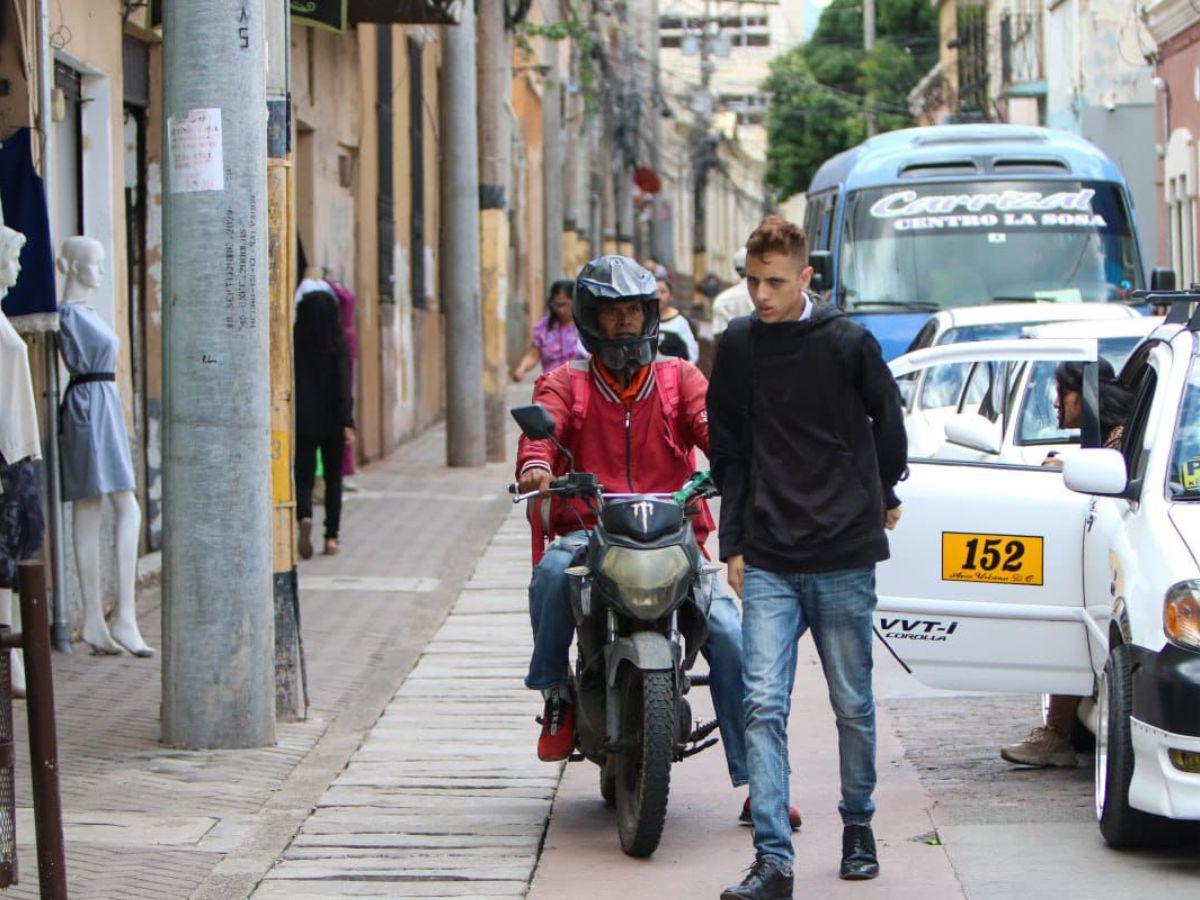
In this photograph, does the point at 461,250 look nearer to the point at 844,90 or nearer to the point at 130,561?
the point at 130,561

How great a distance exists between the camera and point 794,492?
20.4 ft

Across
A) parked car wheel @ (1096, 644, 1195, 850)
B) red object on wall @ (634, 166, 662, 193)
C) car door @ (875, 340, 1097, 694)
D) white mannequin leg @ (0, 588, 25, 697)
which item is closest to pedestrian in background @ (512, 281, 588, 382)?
white mannequin leg @ (0, 588, 25, 697)

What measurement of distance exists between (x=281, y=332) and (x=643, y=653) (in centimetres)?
293

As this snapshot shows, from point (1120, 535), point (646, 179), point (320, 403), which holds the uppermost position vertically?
point (646, 179)

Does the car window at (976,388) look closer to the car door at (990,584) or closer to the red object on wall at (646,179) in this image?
the car door at (990,584)

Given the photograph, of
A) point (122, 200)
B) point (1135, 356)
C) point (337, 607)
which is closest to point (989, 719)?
point (1135, 356)

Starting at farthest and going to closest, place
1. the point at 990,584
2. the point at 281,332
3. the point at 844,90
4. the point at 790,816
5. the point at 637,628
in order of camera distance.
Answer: the point at 844,90
the point at 281,332
the point at 990,584
the point at 790,816
the point at 637,628

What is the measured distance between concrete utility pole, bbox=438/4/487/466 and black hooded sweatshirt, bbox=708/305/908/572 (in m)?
14.2

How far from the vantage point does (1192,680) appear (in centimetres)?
617

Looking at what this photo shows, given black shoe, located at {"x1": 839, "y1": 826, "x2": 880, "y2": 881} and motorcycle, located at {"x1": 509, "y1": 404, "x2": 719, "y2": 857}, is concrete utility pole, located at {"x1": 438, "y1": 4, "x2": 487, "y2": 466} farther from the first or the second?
black shoe, located at {"x1": 839, "y1": 826, "x2": 880, "y2": 881}

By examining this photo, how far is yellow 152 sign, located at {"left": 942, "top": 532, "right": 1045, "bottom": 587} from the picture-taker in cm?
751

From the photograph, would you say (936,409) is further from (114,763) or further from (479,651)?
(114,763)

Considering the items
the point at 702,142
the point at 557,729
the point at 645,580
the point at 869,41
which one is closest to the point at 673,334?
the point at 557,729

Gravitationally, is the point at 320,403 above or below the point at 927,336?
below
